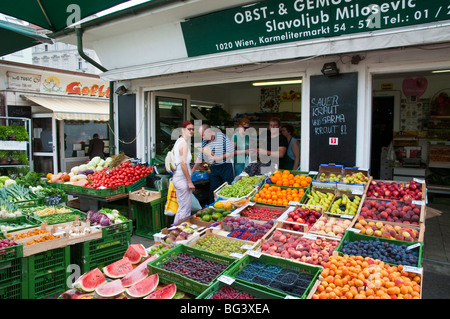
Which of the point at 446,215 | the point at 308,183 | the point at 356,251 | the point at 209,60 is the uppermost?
the point at 209,60

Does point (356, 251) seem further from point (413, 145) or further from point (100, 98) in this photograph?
point (100, 98)

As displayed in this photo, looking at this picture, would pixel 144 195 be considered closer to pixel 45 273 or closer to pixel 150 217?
pixel 150 217

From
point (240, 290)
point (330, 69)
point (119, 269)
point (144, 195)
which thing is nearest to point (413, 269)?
point (240, 290)

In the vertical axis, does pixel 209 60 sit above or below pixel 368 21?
below

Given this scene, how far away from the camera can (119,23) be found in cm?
698

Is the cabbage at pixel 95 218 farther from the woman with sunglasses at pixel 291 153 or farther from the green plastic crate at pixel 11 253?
the woman with sunglasses at pixel 291 153

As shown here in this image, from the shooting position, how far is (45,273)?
390cm

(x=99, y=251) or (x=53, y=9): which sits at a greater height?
(x=53, y=9)

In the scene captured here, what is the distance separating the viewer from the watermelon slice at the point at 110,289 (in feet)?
9.05

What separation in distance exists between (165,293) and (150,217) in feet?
12.0

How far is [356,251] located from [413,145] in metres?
6.83

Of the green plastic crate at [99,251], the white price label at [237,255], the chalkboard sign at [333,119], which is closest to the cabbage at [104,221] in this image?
the green plastic crate at [99,251]

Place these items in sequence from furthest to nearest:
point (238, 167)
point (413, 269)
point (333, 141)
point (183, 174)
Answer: point (238, 167)
point (183, 174)
point (333, 141)
point (413, 269)
